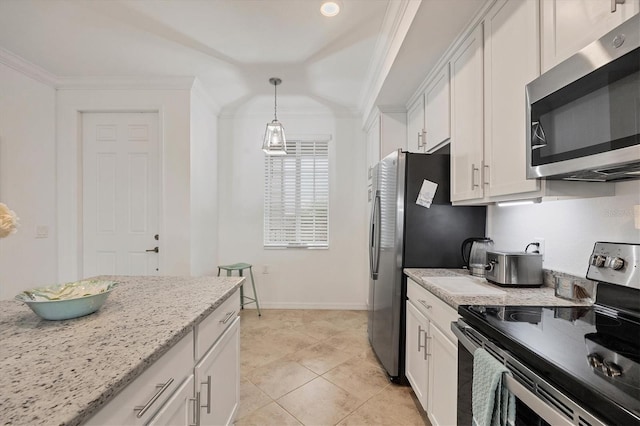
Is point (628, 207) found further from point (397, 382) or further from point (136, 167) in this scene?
point (136, 167)

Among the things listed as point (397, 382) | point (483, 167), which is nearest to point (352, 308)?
point (397, 382)

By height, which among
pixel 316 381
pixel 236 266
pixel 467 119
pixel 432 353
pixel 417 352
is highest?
pixel 467 119

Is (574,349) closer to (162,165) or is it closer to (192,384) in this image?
(192,384)

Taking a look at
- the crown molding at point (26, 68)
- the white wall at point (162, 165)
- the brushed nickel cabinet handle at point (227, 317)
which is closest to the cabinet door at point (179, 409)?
the brushed nickel cabinet handle at point (227, 317)

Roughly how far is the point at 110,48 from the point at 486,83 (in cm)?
299

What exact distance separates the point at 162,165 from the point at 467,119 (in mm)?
2866

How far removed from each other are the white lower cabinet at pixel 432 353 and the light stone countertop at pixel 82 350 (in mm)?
1133

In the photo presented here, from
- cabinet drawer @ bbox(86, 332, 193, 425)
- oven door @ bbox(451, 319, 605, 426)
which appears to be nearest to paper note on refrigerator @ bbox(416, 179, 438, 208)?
oven door @ bbox(451, 319, 605, 426)

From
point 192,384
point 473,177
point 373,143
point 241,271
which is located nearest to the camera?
point 192,384

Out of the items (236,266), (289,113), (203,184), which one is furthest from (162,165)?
(289,113)

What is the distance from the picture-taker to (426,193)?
83.3 inches

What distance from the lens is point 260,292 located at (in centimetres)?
403

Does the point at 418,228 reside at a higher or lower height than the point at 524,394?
higher

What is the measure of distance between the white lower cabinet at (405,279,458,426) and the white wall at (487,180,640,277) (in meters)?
0.66
